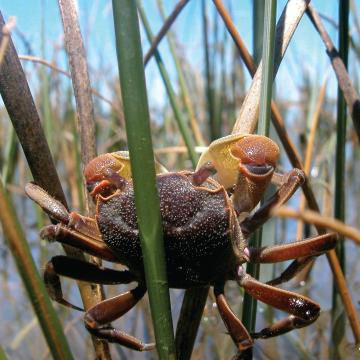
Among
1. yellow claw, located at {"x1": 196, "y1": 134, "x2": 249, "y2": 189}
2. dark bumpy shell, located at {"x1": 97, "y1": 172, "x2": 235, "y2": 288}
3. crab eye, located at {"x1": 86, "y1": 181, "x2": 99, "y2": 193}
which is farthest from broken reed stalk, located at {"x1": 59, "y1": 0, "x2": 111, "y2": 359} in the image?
yellow claw, located at {"x1": 196, "y1": 134, "x2": 249, "y2": 189}

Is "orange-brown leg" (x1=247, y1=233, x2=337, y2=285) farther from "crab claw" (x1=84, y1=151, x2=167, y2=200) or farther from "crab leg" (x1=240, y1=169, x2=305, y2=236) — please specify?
"crab claw" (x1=84, y1=151, x2=167, y2=200)

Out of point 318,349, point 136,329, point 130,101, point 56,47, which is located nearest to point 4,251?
point 56,47

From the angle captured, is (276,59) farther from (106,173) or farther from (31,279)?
(31,279)

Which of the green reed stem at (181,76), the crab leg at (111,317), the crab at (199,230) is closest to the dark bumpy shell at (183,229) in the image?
the crab at (199,230)

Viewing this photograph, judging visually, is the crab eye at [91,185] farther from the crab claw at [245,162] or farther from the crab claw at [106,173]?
the crab claw at [245,162]

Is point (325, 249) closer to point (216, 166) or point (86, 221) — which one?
point (216, 166)
